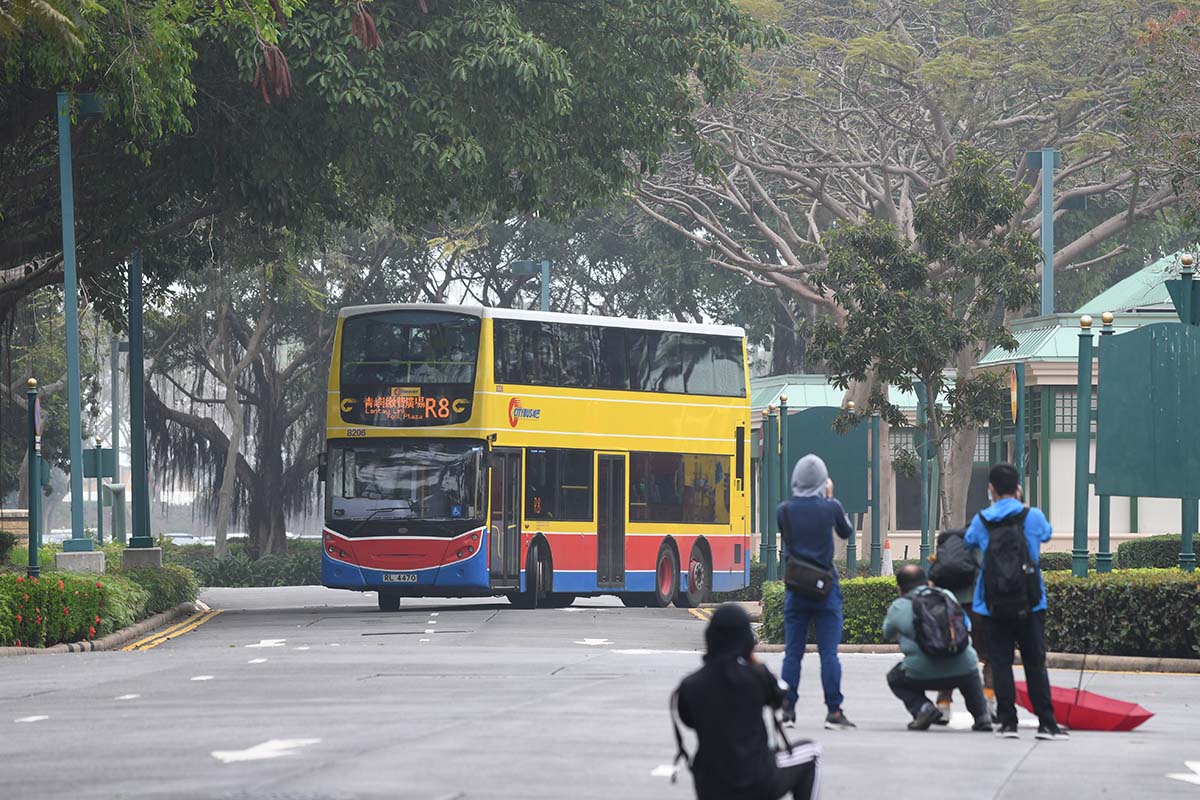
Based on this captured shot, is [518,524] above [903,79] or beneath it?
beneath

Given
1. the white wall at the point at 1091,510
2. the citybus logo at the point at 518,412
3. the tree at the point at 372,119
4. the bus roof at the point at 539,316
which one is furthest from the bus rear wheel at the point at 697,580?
the white wall at the point at 1091,510

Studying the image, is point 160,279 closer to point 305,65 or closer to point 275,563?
point 305,65

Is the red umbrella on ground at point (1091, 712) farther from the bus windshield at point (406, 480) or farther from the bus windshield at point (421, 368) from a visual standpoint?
the bus windshield at point (421, 368)

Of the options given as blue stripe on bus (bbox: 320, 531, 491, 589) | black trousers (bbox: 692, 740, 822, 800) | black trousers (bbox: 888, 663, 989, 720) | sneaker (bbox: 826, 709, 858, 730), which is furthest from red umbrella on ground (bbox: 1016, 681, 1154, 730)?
blue stripe on bus (bbox: 320, 531, 491, 589)

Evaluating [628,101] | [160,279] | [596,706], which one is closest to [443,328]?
[628,101]

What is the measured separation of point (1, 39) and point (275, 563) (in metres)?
33.5

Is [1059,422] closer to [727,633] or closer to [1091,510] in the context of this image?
[1091,510]

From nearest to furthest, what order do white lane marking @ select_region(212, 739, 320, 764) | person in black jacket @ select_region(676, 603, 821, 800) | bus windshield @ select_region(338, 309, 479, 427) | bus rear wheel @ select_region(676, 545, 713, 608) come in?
1. person in black jacket @ select_region(676, 603, 821, 800)
2. white lane marking @ select_region(212, 739, 320, 764)
3. bus windshield @ select_region(338, 309, 479, 427)
4. bus rear wheel @ select_region(676, 545, 713, 608)

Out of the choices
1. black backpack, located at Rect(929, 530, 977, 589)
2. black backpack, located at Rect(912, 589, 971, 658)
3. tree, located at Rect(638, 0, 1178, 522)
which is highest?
tree, located at Rect(638, 0, 1178, 522)

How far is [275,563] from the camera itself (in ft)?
180

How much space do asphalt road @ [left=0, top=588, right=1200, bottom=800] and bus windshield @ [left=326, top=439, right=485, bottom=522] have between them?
7.43 meters

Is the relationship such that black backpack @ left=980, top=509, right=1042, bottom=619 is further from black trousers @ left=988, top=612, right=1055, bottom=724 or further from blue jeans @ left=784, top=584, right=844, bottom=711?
blue jeans @ left=784, top=584, right=844, bottom=711

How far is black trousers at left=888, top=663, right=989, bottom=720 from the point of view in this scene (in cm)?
1334

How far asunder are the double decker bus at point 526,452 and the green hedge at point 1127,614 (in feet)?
38.5
